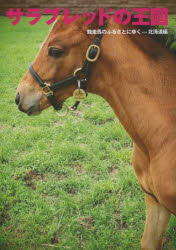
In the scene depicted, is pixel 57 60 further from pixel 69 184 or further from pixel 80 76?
pixel 69 184

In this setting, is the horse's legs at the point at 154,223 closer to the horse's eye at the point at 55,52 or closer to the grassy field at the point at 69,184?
the grassy field at the point at 69,184

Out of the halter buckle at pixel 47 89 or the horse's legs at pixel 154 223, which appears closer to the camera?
the halter buckle at pixel 47 89

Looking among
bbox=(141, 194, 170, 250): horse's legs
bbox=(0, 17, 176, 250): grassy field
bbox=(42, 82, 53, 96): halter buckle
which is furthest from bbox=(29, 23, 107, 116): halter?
bbox=(0, 17, 176, 250): grassy field

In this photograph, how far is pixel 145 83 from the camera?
5.87ft

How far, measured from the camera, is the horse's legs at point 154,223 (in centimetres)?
223

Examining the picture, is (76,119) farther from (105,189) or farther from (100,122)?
(105,189)

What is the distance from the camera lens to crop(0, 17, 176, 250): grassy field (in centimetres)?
273

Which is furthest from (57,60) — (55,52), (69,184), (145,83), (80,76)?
(69,184)

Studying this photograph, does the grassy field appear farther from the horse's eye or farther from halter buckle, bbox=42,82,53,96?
the horse's eye

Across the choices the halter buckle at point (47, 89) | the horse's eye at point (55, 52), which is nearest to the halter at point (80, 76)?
the halter buckle at point (47, 89)

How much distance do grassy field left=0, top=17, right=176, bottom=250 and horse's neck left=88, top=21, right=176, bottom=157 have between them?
1442 mm

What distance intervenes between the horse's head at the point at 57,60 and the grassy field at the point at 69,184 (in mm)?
1541

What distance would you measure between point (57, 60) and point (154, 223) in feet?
5.69

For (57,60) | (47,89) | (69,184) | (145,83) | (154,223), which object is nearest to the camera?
(145,83)
